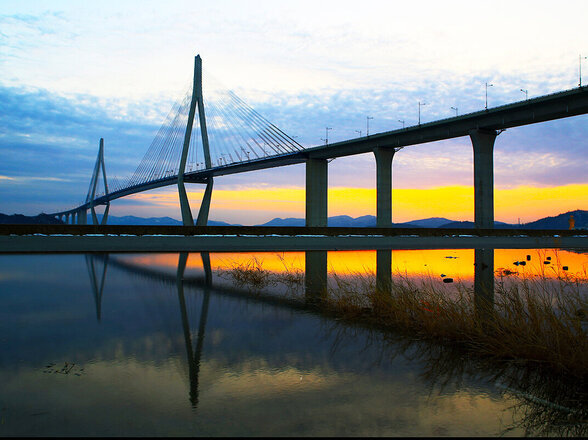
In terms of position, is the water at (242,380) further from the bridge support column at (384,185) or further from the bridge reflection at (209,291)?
the bridge support column at (384,185)

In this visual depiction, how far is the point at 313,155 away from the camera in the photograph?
65.2 m

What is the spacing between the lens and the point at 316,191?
6662 centimetres

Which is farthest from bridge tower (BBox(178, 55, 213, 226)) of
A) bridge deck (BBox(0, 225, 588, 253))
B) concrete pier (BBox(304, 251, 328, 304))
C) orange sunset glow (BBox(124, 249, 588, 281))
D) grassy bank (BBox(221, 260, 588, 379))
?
grassy bank (BBox(221, 260, 588, 379))

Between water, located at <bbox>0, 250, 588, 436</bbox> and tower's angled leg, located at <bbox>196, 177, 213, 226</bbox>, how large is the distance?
58437 mm

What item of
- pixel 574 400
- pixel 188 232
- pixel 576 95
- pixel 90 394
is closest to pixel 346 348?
pixel 574 400

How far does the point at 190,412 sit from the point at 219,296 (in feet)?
20.5

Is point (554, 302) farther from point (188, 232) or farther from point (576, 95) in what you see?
point (576, 95)

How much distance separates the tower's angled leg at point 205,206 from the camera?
217ft

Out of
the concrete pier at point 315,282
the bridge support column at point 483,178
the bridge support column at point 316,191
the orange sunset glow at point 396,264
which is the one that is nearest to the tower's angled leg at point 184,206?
the bridge support column at point 316,191

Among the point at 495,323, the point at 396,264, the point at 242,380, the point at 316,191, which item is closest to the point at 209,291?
the point at 242,380

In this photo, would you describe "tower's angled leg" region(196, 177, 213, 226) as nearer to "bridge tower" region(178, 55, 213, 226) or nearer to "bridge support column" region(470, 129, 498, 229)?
"bridge tower" region(178, 55, 213, 226)

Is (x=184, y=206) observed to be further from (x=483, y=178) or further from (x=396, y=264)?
(x=396, y=264)

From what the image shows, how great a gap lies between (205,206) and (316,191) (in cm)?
1671

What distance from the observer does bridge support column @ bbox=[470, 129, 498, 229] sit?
4682cm
